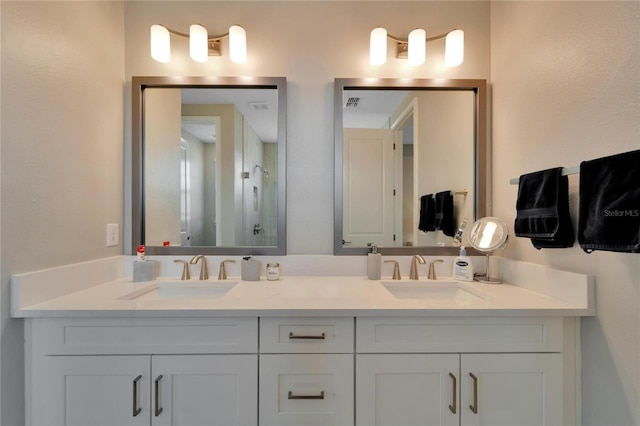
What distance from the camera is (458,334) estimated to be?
1.01 meters

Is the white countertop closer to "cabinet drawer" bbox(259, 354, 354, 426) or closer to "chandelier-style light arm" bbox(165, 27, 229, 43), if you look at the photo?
"cabinet drawer" bbox(259, 354, 354, 426)

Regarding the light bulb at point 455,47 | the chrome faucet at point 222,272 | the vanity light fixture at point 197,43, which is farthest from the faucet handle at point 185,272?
the light bulb at point 455,47

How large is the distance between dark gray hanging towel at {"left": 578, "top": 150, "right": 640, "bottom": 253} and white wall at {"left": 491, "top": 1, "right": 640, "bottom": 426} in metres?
0.11

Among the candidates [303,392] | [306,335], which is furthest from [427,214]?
[303,392]

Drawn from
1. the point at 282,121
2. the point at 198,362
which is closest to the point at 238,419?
the point at 198,362

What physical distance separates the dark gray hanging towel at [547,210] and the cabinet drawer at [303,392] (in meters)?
0.89

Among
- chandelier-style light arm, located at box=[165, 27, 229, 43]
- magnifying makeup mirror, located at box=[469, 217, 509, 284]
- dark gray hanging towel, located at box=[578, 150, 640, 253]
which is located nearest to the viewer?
dark gray hanging towel, located at box=[578, 150, 640, 253]

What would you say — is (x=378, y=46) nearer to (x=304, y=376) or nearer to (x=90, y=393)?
(x=304, y=376)

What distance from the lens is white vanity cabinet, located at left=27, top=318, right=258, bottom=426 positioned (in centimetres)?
98

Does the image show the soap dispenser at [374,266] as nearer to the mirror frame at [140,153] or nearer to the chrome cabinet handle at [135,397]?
the mirror frame at [140,153]

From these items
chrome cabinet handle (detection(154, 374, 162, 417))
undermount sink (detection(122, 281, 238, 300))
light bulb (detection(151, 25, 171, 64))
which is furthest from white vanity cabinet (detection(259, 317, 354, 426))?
light bulb (detection(151, 25, 171, 64))

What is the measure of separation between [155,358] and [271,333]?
413 mm

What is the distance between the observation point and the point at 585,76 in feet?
3.30

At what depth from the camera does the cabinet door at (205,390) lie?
0.99m
